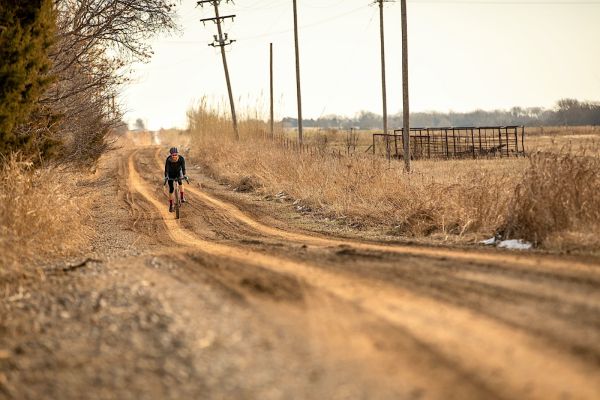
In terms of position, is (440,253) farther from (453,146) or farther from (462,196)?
(453,146)

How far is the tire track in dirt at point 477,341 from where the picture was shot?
4.60 metres

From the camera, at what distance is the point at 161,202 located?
22469mm

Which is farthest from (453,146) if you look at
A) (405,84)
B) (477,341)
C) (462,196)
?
(477,341)

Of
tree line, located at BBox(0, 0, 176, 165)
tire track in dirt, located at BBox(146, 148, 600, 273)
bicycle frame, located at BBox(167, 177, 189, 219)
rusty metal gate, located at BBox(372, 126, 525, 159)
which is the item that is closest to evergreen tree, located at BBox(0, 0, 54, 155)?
tree line, located at BBox(0, 0, 176, 165)

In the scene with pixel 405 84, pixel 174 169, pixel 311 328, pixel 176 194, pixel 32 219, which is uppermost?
pixel 405 84

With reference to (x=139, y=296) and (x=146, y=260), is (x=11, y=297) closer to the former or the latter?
(x=139, y=296)

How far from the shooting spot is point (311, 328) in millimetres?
5898

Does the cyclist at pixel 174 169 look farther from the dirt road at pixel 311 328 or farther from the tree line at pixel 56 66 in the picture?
the dirt road at pixel 311 328

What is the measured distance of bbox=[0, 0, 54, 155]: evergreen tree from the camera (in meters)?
11.4

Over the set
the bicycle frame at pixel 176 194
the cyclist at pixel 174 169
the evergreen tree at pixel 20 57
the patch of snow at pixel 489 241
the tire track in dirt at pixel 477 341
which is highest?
the evergreen tree at pixel 20 57

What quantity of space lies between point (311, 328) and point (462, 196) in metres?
8.01

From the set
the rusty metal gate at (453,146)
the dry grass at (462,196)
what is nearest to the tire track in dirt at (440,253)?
the dry grass at (462,196)

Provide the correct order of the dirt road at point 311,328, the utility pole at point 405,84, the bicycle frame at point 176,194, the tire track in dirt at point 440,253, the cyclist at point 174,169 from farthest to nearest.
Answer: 1. the utility pole at point 405,84
2. the cyclist at point 174,169
3. the bicycle frame at point 176,194
4. the tire track in dirt at point 440,253
5. the dirt road at point 311,328

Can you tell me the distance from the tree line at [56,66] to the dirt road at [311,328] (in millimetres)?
3996
